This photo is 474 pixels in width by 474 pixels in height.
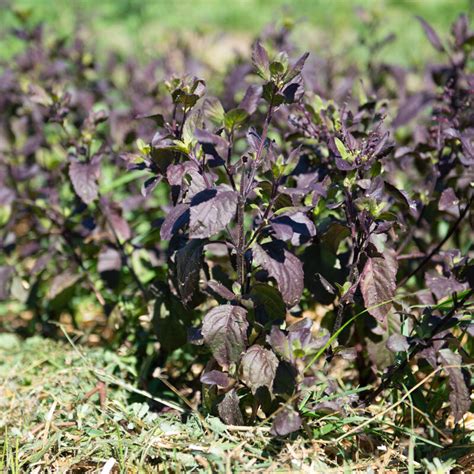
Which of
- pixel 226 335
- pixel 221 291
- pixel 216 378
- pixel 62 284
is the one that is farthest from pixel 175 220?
pixel 62 284

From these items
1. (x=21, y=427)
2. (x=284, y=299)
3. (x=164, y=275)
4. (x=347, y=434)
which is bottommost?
(x=21, y=427)

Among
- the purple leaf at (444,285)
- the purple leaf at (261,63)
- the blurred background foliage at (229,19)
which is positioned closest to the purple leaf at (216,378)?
the purple leaf at (444,285)

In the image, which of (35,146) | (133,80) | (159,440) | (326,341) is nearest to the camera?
(326,341)

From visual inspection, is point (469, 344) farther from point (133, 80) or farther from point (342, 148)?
point (133, 80)

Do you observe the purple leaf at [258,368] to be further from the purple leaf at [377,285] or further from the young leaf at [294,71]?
the young leaf at [294,71]

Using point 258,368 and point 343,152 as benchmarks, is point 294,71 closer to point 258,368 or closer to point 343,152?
point 343,152

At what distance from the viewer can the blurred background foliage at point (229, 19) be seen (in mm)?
6379

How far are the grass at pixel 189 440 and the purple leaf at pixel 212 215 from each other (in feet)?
1.90

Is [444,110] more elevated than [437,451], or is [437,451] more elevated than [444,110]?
[444,110]

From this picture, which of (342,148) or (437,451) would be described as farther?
(437,451)

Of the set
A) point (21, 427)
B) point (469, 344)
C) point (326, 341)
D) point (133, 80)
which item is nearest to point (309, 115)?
point (326, 341)

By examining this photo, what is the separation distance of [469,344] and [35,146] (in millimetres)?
2167

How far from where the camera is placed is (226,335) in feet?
5.99

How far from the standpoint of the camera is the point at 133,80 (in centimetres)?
397
